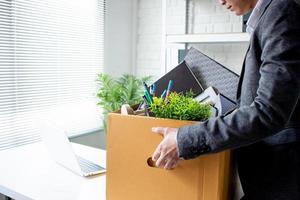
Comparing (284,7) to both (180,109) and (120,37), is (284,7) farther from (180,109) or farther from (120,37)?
(120,37)

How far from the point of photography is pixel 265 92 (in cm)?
63

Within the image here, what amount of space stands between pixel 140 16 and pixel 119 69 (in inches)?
27.9

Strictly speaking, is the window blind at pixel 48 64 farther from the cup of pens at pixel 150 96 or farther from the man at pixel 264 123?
the man at pixel 264 123

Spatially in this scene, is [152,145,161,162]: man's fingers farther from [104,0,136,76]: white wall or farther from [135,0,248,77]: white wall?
[104,0,136,76]: white wall

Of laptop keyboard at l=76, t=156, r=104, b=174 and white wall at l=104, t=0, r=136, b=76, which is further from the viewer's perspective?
white wall at l=104, t=0, r=136, b=76

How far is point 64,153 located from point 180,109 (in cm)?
74

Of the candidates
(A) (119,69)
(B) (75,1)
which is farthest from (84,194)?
(A) (119,69)

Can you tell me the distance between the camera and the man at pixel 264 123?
625mm

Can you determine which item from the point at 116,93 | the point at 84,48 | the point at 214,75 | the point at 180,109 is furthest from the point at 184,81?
the point at 84,48

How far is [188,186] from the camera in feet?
2.44

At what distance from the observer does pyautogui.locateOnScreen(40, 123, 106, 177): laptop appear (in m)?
1.26

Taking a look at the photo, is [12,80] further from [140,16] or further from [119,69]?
[140,16]

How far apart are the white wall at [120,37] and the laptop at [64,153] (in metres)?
2.20

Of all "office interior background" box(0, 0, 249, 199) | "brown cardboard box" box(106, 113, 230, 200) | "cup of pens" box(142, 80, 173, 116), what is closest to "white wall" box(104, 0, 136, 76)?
"office interior background" box(0, 0, 249, 199)
